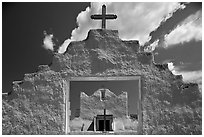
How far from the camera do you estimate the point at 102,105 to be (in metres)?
25.3

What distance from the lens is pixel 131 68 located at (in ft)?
32.2

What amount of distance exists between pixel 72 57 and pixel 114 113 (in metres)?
16.2

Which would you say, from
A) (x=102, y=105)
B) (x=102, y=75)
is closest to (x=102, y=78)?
(x=102, y=75)

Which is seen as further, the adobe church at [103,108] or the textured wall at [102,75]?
the adobe church at [103,108]

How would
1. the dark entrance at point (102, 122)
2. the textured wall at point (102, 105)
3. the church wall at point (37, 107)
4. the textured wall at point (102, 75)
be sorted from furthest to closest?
the dark entrance at point (102, 122), the textured wall at point (102, 105), the church wall at point (37, 107), the textured wall at point (102, 75)

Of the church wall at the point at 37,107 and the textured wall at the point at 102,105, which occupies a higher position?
the textured wall at the point at 102,105

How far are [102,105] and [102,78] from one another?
1554 centimetres

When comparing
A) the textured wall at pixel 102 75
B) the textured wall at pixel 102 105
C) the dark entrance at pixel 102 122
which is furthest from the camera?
the dark entrance at pixel 102 122

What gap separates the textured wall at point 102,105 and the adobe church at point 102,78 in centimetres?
1477

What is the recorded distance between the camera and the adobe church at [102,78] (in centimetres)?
955

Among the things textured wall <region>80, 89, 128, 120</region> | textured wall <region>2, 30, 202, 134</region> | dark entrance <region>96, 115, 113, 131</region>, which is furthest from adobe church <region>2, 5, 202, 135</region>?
dark entrance <region>96, 115, 113, 131</region>

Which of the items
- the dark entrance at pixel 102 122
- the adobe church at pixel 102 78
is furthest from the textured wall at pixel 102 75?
the dark entrance at pixel 102 122

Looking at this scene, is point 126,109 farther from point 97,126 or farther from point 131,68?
point 131,68

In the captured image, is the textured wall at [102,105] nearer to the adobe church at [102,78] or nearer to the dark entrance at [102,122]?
the dark entrance at [102,122]
